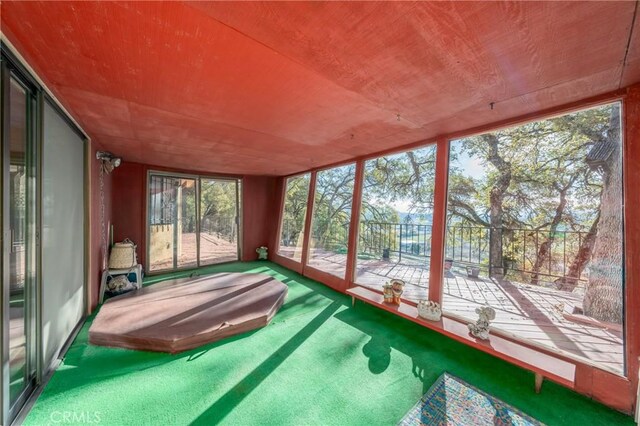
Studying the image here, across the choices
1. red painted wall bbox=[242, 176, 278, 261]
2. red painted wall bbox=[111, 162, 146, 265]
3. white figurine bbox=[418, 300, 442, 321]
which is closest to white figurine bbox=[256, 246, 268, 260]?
red painted wall bbox=[242, 176, 278, 261]

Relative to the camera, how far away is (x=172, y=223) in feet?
17.0

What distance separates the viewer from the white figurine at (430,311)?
257 centimetres

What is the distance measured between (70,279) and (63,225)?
1.90 ft

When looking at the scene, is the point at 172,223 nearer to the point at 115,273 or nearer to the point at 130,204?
the point at 130,204

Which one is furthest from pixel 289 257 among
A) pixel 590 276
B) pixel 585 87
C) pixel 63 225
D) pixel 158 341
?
pixel 585 87

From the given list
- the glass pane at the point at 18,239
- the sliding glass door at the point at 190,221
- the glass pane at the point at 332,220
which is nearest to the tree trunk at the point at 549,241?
the glass pane at the point at 332,220

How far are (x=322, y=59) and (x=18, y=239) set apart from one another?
221 centimetres

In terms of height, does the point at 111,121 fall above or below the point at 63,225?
above

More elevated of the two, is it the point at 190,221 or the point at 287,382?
the point at 190,221

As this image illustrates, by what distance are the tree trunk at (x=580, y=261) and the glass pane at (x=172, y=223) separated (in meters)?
6.01

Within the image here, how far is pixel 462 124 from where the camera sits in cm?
254

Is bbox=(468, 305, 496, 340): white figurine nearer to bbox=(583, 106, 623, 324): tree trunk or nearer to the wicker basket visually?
bbox=(583, 106, 623, 324): tree trunk

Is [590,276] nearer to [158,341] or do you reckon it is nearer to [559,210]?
[559,210]

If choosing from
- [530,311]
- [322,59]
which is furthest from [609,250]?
[322,59]
